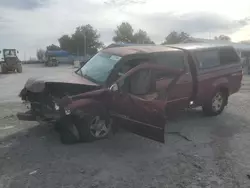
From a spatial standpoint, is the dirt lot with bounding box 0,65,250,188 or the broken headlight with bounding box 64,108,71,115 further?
the broken headlight with bounding box 64,108,71,115

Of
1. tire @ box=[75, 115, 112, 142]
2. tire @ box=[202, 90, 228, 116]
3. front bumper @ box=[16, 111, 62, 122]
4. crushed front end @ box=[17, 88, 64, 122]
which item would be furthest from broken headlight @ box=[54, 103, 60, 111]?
tire @ box=[202, 90, 228, 116]

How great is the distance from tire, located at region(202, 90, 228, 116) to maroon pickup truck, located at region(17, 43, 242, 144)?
104 cm

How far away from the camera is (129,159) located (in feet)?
18.9

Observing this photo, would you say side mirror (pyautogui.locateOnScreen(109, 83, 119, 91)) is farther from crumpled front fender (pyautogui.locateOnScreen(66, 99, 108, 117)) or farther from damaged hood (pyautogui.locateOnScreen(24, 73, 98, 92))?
damaged hood (pyautogui.locateOnScreen(24, 73, 98, 92))

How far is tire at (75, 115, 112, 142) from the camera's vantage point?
6259 mm

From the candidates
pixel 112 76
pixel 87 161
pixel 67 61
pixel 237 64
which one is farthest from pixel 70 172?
pixel 67 61

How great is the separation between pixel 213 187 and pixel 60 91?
138 inches

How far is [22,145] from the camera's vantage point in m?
6.45

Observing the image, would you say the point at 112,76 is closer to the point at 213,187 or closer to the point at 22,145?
the point at 22,145

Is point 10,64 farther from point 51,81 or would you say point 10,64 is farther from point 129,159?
point 129,159

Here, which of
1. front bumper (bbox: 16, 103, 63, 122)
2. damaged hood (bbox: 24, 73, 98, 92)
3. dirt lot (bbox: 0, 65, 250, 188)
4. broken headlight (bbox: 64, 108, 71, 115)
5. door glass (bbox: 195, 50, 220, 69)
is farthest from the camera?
door glass (bbox: 195, 50, 220, 69)

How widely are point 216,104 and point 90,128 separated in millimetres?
4288

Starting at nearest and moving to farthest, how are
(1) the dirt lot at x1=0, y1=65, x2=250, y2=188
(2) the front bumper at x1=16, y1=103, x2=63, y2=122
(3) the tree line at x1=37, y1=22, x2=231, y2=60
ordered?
(1) the dirt lot at x1=0, y1=65, x2=250, y2=188
(2) the front bumper at x1=16, y1=103, x2=63, y2=122
(3) the tree line at x1=37, y1=22, x2=231, y2=60

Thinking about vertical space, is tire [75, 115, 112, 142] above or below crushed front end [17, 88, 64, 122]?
below
